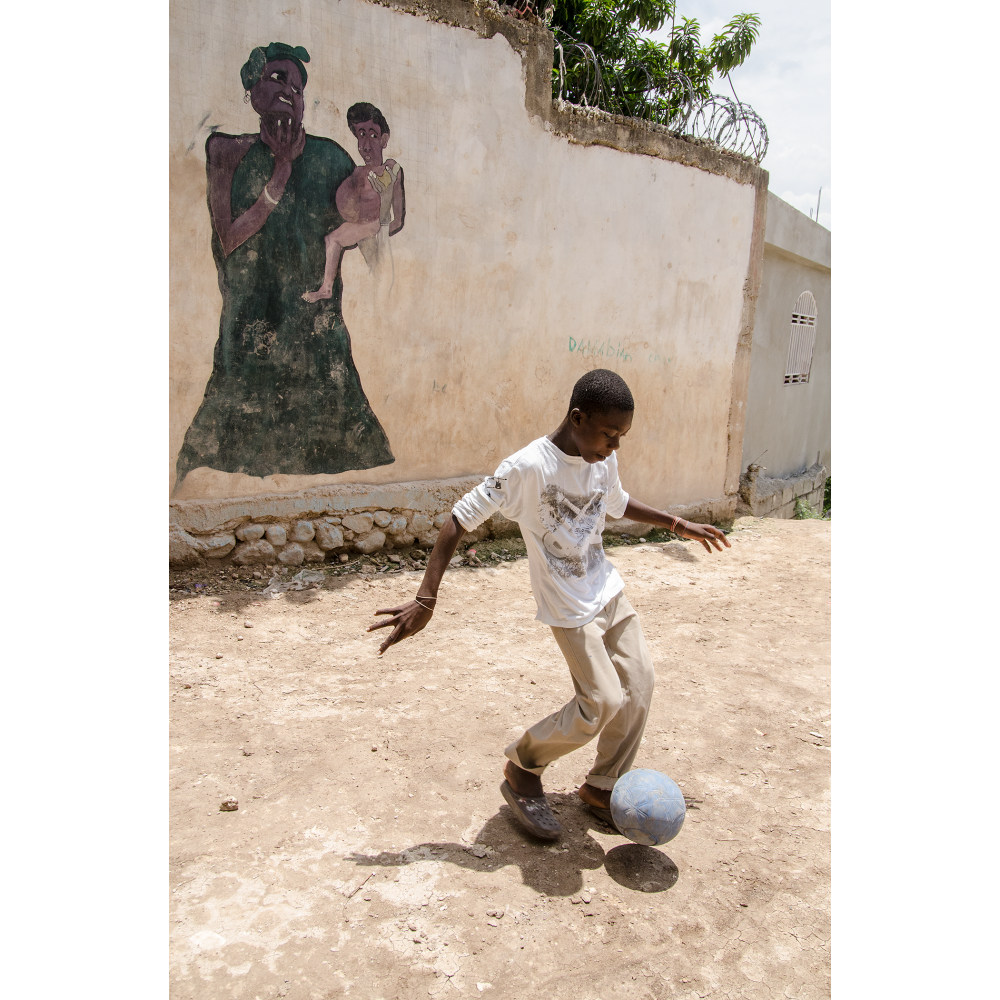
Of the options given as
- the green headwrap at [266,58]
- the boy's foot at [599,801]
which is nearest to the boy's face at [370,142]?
the green headwrap at [266,58]

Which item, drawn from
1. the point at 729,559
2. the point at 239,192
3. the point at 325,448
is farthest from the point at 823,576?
the point at 239,192

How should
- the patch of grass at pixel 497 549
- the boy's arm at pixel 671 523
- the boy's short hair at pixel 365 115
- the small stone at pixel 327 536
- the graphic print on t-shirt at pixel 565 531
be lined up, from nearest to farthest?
the graphic print on t-shirt at pixel 565 531, the boy's arm at pixel 671 523, the boy's short hair at pixel 365 115, the small stone at pixel 327 536, the patch of grass at pixel 497 549

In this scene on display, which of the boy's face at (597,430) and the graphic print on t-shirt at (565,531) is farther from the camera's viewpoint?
the graphic print on t-shirt at (565,531)

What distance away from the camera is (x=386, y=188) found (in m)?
5.64

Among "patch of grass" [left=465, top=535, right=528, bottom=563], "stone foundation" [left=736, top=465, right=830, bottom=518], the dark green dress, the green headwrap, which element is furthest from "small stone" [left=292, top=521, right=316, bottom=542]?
"stone foundation" [left=736, top=465, right=830, bottom=518]

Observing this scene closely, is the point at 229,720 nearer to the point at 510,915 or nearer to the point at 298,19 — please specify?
the point at 510,915

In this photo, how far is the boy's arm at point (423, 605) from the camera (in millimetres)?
2488

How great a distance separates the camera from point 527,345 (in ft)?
21.6

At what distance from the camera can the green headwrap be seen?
500 centimetres

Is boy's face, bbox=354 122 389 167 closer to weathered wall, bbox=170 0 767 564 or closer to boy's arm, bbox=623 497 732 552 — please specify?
weathered wall, bbox=170 0 767 564

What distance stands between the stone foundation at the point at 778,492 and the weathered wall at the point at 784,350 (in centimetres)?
21

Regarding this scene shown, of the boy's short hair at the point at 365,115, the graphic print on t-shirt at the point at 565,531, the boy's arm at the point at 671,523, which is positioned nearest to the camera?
the graphic print on t-shirt at the point at 565,531

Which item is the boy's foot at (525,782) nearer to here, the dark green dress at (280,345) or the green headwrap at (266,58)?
the dark green dress at (280,345)

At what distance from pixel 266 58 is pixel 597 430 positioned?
4.08 metres
